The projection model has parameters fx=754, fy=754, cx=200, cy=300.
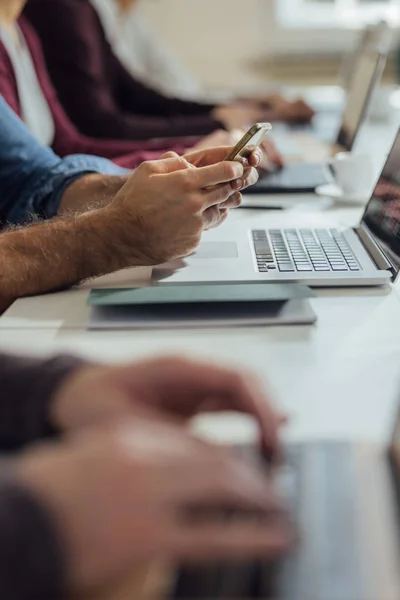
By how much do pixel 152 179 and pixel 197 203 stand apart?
0.21 ft

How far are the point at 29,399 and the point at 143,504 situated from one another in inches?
6.2

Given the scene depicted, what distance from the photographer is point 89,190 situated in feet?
4.03

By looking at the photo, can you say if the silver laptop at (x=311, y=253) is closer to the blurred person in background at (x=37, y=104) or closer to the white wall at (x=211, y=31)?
the blurred person in background at (x=37, y=104)

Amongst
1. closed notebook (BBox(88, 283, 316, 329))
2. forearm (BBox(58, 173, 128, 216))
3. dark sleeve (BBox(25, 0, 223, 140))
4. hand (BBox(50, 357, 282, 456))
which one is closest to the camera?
hand (BBox(50, 357, 282, 456))

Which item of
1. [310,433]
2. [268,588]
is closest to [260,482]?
[268,588]

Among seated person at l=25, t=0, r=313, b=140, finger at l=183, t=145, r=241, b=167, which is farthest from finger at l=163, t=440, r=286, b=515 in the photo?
seated person at l=25, t=0, r=313, b=140

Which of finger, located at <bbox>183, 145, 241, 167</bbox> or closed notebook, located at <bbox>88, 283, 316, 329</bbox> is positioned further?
finger, located at <bbox>183, 145, 241, 167</bbox>

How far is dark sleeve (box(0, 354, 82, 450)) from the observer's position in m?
0.49

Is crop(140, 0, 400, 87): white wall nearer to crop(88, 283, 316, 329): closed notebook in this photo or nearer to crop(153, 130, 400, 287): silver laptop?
crop(153, 130, 400, 287): silver laptop

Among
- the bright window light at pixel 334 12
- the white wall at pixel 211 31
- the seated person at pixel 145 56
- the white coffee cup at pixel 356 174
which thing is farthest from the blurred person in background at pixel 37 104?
the bright window light at pixel 334 12

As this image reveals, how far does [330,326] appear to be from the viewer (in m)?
0.79

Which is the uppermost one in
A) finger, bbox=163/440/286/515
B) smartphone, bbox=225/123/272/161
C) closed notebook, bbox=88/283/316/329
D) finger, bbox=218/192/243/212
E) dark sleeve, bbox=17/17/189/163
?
smartphone, bbox=225/123/272/161

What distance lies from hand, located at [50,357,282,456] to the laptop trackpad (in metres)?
0.49

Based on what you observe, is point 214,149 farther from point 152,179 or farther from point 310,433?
point 310,433
